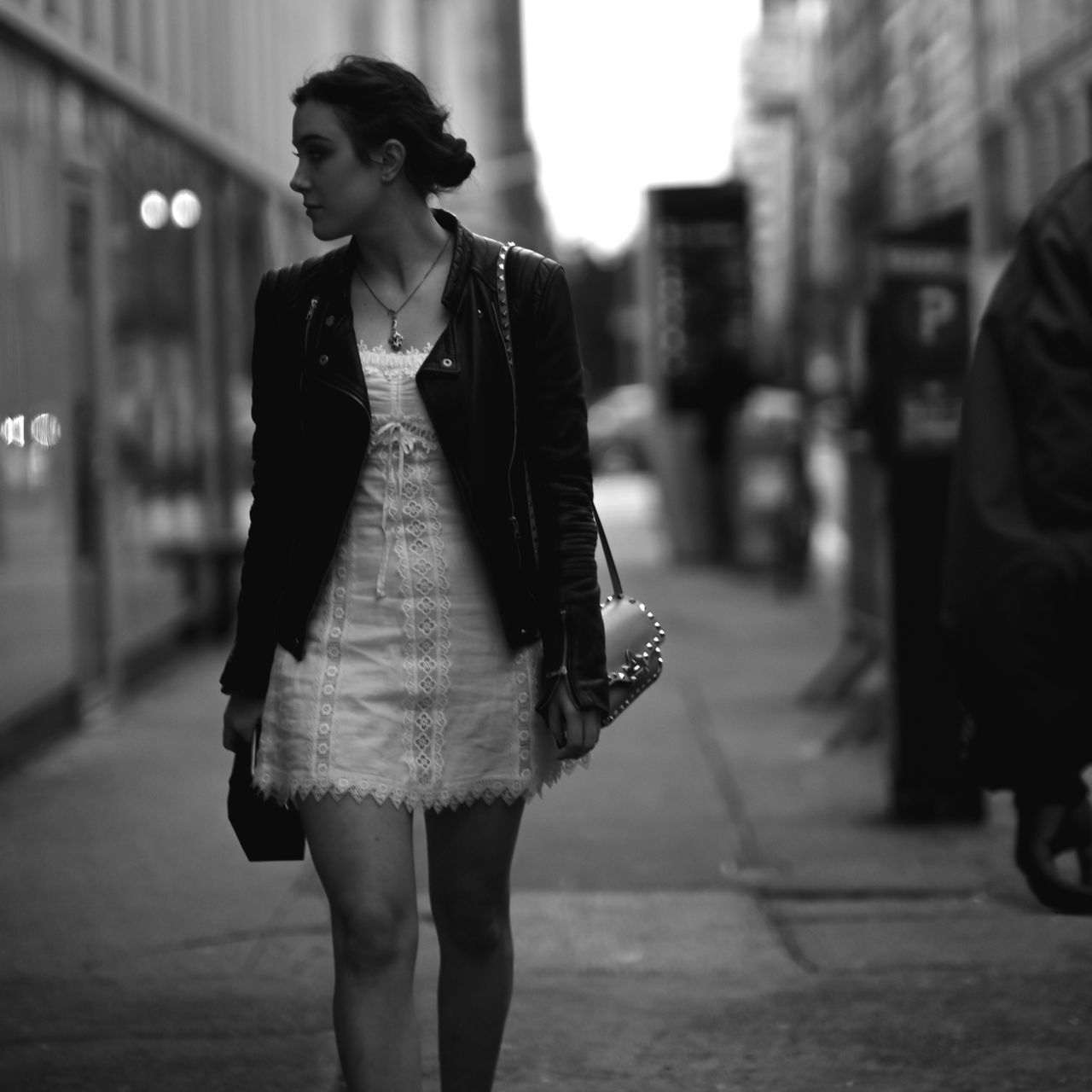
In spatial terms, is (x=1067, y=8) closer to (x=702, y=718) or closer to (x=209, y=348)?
(x=209, y=348)

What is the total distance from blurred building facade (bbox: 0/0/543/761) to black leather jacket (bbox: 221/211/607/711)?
8.74 ft

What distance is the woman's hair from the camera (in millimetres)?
3244

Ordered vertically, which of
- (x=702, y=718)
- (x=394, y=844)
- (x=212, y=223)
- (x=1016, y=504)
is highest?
(x=212, y=223)

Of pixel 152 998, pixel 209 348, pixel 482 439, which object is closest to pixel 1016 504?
pixel 482 439

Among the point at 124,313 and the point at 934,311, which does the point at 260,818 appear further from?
the point at 124,313

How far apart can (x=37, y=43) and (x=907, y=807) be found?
4.87 meters

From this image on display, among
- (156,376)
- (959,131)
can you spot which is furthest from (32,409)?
(959,131)

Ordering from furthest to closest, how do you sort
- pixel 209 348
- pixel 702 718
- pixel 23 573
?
1. pixel 209 348
2. pixel 702 718
3. pixel 23 573

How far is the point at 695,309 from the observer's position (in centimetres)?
2086

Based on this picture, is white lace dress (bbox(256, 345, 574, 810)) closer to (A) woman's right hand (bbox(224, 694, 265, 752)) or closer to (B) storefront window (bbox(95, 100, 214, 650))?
(A) woman's right hand (bbox(224, 694, 265, 752))

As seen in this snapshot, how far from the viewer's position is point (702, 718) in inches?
389

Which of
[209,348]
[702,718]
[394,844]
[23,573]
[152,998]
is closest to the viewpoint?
[394,844]

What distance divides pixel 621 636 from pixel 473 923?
1.73 feet

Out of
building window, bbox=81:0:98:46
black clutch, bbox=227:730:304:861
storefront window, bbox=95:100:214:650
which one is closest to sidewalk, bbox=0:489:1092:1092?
black clutch, bbox=227:730:304:861
